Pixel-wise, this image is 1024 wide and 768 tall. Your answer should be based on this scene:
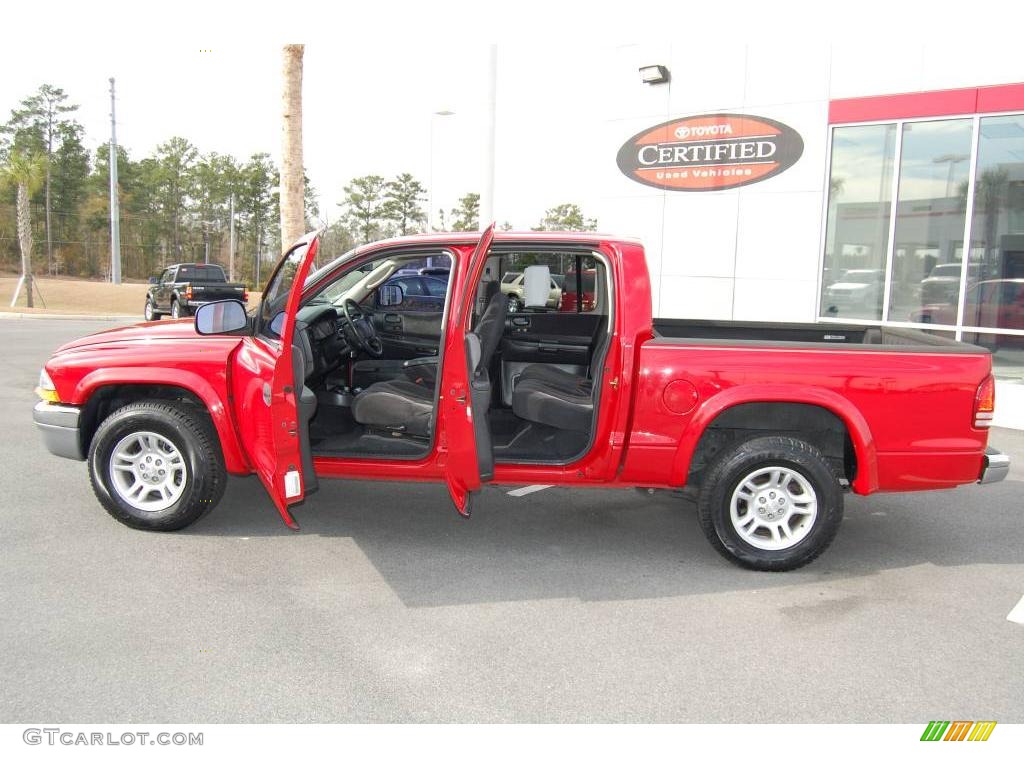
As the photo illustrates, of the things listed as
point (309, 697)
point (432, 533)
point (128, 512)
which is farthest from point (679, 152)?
point (309, 697)

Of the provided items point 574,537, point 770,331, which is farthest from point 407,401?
point 770,331

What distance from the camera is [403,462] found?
4.73 m

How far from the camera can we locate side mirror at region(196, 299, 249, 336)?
473 cm

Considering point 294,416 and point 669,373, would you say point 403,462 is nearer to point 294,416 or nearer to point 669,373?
point 294,416

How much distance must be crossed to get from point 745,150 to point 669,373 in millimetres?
8848

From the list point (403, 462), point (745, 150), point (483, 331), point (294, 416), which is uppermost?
point (745, 150)

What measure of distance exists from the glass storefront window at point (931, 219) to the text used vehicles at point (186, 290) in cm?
1628

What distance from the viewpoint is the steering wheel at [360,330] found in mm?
5656

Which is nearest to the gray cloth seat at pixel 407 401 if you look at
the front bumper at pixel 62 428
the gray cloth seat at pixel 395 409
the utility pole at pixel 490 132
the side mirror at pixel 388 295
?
the gray cloth seat at pixel 395 409

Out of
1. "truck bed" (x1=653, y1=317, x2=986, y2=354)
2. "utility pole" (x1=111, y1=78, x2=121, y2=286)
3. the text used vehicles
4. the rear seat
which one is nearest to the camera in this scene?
the rear seat

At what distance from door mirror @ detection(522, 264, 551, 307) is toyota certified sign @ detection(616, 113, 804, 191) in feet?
27.4

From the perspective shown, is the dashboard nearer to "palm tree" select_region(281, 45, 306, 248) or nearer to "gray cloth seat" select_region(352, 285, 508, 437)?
"gray cloth seat" select_region(352, 285, 508, 437)
